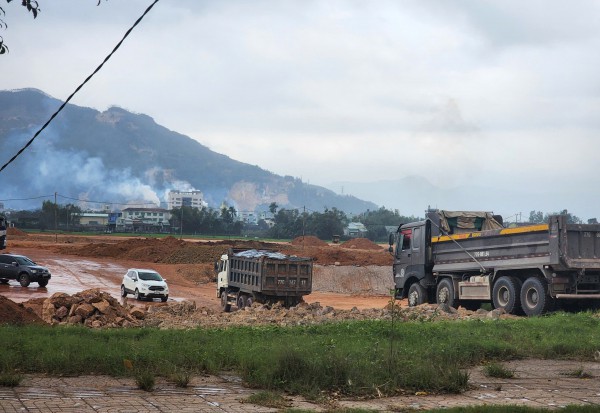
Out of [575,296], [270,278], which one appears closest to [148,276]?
[270,278]

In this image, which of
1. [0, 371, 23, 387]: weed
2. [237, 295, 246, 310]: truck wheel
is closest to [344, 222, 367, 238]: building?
[237, 295, 246, 310]: truck wheel

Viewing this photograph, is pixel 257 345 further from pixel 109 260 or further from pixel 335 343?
pixel 109 260

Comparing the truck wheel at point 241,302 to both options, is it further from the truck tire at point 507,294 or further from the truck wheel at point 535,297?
the truck wheel at point 535,297

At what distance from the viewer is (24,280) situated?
4125cm

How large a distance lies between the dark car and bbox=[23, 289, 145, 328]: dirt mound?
16009 millimetres

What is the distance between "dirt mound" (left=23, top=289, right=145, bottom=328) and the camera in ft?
77.7

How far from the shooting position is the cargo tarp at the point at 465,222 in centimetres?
2838

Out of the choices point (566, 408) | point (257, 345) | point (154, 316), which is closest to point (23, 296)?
point (154, 316)

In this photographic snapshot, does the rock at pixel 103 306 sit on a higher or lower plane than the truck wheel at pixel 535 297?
lower

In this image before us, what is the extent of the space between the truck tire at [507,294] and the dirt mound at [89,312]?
12.0m

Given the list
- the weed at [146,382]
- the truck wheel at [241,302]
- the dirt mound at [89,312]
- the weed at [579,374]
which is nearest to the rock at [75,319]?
the dirt mound at [89,312]

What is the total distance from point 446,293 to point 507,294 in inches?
127

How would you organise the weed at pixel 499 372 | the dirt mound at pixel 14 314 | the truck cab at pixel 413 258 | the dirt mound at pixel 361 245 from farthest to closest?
the dirt mound at pixel 361 245 < the truck cab at pixel 413 258 < the dirt mound at pixel 14 314 < the weed at pixel 499 372

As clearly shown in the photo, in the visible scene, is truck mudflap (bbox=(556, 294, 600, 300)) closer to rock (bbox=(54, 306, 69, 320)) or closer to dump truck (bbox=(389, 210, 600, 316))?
dump truck (bbox=(389, 210, 600, 316))
